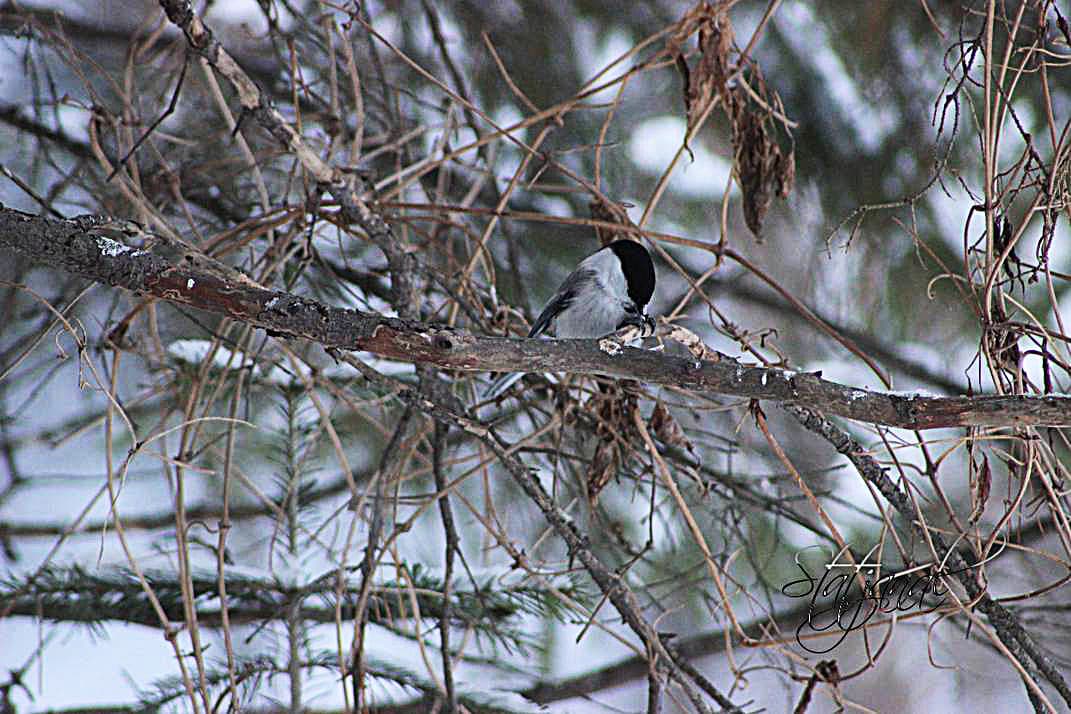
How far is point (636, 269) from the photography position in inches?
56.7

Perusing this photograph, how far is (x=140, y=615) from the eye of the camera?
4.85 ft

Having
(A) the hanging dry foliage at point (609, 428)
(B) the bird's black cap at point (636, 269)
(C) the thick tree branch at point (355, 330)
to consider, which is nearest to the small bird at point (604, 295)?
(B) the bird's black cap at point (636, 269)

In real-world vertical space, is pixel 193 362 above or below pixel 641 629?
above

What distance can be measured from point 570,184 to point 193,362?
855mm

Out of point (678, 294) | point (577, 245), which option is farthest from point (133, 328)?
point (678, 294)

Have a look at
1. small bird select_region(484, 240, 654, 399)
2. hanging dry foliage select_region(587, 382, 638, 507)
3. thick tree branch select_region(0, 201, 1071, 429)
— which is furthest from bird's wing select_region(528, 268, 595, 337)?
thick tree branch select_region(0, 201, 1071, 429)

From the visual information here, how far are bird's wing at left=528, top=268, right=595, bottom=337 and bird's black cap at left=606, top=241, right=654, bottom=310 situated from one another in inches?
2.6

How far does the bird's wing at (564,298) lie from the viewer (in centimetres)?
150

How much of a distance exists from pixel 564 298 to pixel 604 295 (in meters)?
0.07

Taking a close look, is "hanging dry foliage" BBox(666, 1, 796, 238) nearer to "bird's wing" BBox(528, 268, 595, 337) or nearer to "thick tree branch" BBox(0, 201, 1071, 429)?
"bird's wing" BBox(528, 268, 595, 337)

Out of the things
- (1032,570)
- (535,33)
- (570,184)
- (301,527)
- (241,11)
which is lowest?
(1032,570)

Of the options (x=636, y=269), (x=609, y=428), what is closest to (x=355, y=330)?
(x=609, y=428)

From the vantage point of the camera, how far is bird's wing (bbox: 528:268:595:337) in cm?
150

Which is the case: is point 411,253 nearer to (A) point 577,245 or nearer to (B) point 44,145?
(A) point 577,245
